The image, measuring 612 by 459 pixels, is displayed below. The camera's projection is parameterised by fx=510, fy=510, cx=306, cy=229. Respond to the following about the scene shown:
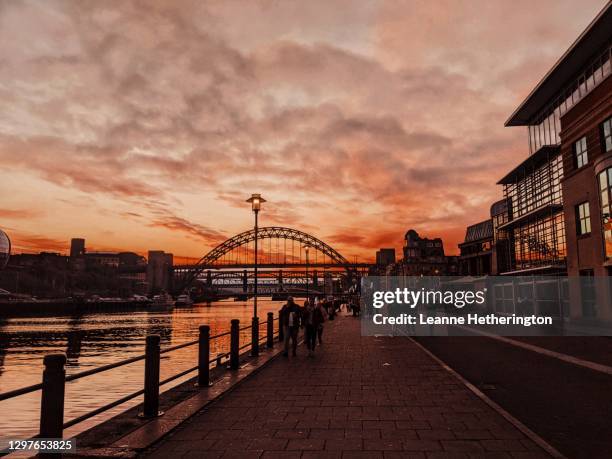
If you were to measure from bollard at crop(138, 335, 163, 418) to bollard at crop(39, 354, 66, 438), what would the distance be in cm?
271

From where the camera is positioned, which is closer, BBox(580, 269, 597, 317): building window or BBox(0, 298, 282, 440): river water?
BBox(0, 298, 282, 440): river water

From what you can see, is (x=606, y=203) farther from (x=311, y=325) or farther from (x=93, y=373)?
(x=93, y=373)

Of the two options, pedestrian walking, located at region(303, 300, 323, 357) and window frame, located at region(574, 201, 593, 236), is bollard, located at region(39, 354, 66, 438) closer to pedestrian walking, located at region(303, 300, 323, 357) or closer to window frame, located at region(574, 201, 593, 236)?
pedestrian walking, located at region(303, 300, 323, 357)

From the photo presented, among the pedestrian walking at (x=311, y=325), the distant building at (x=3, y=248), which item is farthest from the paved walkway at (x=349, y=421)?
the distant building at (x=3, y=248)

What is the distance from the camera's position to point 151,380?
8.75 m

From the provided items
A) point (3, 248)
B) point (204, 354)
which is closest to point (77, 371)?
point (204, 354)

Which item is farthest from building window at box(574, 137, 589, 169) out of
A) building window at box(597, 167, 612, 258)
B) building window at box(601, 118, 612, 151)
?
building window at box(597, 167, 612, 258)

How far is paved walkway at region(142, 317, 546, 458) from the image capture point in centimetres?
666

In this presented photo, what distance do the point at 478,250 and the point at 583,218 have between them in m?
61.9

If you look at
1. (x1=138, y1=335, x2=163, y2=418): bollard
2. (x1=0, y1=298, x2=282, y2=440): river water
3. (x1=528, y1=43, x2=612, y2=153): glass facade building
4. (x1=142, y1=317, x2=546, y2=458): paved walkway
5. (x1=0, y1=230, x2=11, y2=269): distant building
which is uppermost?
(x1=528, y1=43, x2=612, y2=153): glass facade building

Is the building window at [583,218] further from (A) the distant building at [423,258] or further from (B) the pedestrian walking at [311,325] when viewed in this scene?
(A) the distant building at [423,258]

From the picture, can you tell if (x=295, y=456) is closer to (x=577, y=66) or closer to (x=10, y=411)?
(x=10, y=411)

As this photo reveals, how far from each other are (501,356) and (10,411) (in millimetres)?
15879

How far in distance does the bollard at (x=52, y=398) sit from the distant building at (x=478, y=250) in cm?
8572
